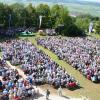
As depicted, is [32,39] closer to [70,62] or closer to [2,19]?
[2,19]

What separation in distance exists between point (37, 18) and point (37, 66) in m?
40.7

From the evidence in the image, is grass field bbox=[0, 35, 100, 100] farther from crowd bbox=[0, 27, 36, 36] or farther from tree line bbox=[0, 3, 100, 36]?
tree line bbox=[0, 3, 100, 36]

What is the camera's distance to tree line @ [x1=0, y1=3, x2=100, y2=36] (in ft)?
232

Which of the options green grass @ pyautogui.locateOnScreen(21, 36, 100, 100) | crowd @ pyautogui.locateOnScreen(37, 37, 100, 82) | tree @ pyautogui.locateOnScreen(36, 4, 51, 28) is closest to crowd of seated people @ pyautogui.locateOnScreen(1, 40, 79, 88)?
green grass @ pyautogui.locateOnScreen(21, 36, 100, 100)

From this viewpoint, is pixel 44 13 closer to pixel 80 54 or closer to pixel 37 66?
pixel 80 54

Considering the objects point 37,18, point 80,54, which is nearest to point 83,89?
point 80,54

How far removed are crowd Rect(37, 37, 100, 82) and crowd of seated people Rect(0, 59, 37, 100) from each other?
7.85 m

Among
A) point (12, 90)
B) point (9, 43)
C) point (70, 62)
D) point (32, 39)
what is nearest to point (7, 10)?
point (32, 39)

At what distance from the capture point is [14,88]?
99.5 feet

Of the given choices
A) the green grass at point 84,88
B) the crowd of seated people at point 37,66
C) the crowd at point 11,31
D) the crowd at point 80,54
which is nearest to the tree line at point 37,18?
the crowd at point 11,31

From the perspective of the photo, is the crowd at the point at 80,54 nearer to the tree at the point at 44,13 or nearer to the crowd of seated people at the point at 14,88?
the crowd of seated people at the point at 14,88

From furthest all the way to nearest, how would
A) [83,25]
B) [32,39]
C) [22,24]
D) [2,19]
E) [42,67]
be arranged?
[83,25]
[22,24]
[2,19]
[32,39]
[42,67]

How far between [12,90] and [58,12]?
52.6 metres

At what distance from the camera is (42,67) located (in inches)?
1508
